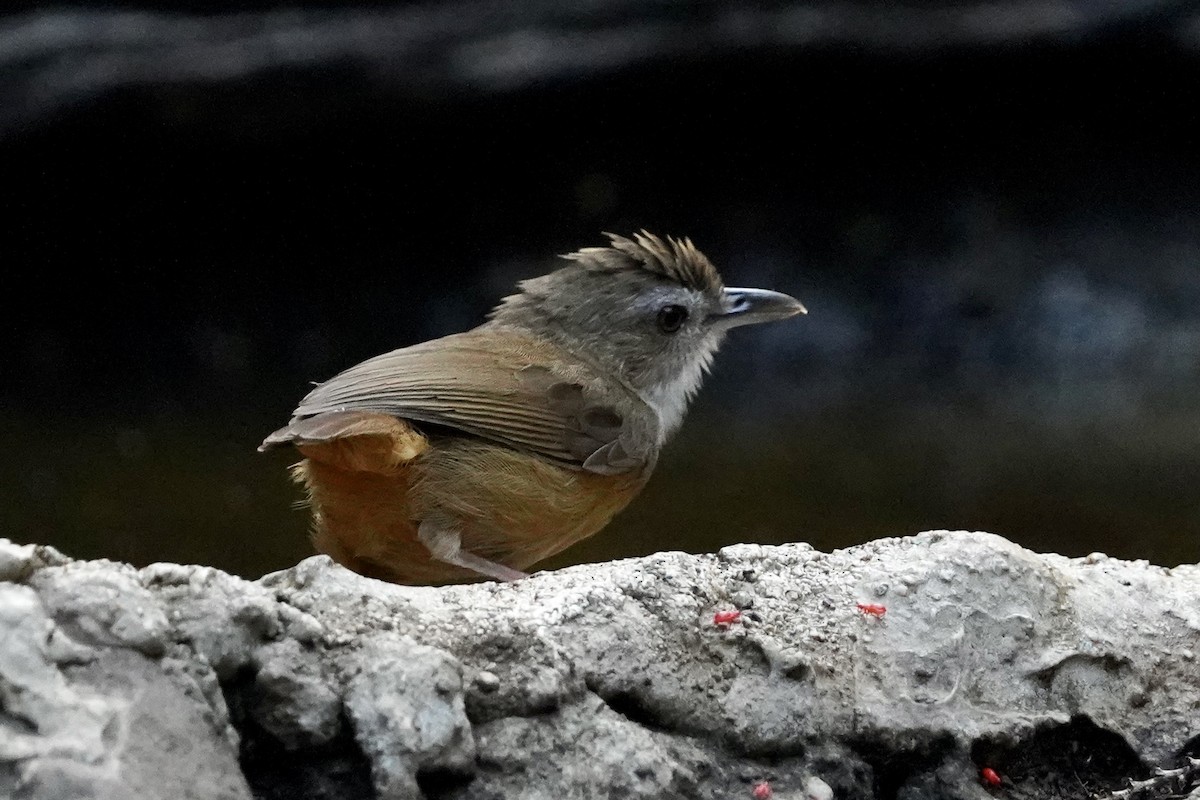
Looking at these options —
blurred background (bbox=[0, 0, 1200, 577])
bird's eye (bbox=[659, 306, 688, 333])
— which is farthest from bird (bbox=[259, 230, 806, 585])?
blurred background (bbox=[0, 0, 1200, 577])

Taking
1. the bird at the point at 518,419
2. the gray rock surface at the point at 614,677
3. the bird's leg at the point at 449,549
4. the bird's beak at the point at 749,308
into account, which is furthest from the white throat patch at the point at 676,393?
the gray rock surface at the point at 614,677

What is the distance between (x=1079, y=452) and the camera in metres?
5.60

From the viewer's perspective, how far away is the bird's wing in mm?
3512

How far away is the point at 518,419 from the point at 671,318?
0.75 meters

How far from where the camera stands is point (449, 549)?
11.6ft


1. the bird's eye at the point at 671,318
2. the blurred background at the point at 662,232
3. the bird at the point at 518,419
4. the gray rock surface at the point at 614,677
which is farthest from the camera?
the blurred background at the point at 662,232

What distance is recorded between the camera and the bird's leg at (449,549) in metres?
3.52

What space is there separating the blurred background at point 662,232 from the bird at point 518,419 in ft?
2.72

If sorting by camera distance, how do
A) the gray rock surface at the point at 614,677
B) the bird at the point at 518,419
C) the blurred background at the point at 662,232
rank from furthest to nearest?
the blurred background at the point at 662,232, the bird at the point at 518,419, the gray rock surface at the point at 614,677

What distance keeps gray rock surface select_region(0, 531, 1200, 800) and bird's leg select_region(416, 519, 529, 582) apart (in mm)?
808

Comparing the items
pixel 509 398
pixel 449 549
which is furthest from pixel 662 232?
pixel 449 549

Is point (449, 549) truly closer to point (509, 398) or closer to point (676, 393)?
point (509, 398)

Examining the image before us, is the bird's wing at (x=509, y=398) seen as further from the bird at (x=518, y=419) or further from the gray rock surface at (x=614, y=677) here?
the gray rock surface at (x=614, y=677)

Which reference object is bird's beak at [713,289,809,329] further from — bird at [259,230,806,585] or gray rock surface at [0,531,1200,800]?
gray rock surface at [0,531,1200,800]
